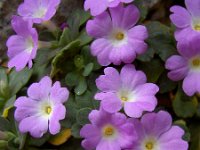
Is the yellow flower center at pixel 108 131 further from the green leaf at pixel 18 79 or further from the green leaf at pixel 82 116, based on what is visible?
the green leaf at pixel 18 79

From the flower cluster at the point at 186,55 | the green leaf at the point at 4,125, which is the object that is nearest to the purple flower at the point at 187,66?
the flower cluster at the point at 186,55

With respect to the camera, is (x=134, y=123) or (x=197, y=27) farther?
(x=197, y=27)

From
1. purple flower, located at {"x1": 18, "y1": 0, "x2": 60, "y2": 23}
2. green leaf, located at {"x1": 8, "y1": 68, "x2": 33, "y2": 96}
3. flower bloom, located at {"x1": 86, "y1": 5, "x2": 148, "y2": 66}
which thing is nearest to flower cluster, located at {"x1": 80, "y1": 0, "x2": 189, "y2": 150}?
flower bloom, located at {"x1": 86, "y1": 5, "x2": 148, "y2": 66}

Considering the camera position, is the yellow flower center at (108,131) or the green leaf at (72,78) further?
the green leaf at (72,78)

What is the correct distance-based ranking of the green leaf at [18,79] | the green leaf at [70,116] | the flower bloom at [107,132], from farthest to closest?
the green leaf at [18,79], the green leaf at [70,116], the flower bloom at [107,132]

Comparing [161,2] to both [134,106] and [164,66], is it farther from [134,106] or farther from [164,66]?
[134,106]

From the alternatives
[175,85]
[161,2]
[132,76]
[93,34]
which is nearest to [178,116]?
[175,85]
